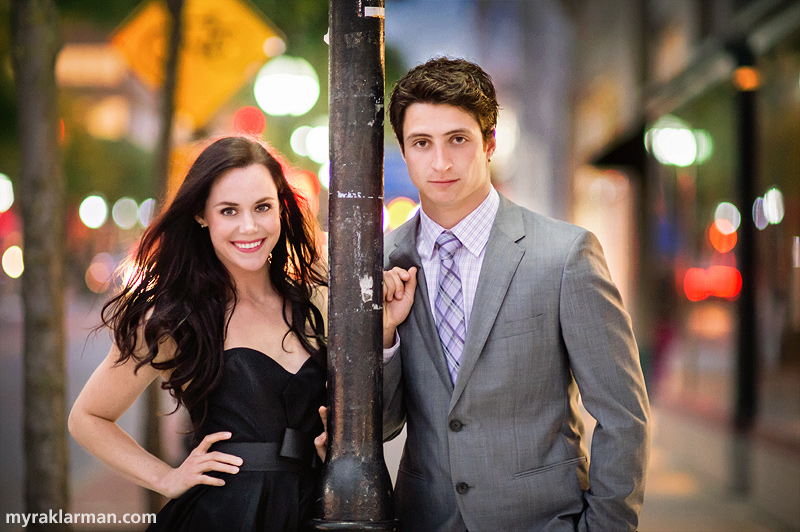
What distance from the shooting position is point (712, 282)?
392 inches

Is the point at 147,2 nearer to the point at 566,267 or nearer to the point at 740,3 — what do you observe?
the point at 566,267

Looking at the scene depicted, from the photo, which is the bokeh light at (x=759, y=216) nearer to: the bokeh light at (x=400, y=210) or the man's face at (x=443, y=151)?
the man's face at (x=443, y=151)

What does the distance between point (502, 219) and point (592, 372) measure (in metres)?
0.64

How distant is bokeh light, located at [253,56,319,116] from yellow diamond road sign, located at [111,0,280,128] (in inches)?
98.3

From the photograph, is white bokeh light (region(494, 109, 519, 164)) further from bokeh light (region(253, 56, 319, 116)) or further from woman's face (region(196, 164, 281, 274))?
woman's face (region(196, 164, 281, 274))

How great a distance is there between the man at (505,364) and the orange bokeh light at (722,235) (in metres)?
6.77

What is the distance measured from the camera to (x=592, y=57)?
18.5 meters

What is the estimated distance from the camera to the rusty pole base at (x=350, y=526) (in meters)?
2.48

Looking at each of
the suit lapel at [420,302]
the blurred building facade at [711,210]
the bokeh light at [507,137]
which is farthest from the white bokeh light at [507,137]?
the suit lapel at [420,302]

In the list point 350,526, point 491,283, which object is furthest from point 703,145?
point 350,526

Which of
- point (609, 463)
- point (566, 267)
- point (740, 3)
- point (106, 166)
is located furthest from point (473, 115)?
point (106, 166)

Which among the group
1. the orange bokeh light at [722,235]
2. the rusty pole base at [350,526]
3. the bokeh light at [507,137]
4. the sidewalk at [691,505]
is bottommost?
the sidewalk at [691,505]

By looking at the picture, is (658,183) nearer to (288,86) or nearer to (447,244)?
(288,86)

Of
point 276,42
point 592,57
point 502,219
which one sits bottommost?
point 502,219
